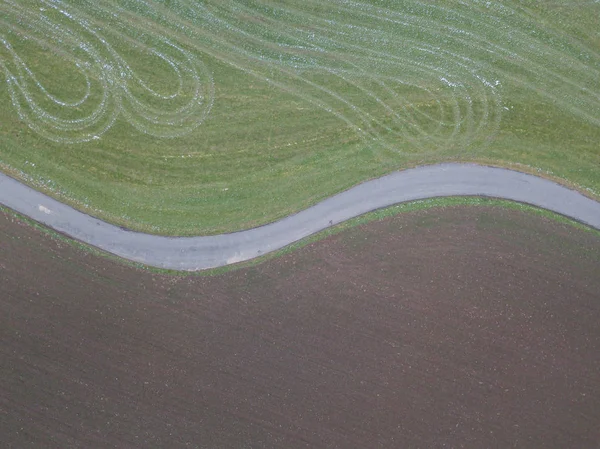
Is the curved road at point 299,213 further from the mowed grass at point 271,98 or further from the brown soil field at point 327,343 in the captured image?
the brown soil field at point 327,343

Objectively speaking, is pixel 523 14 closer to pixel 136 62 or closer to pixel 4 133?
pixel 136 62

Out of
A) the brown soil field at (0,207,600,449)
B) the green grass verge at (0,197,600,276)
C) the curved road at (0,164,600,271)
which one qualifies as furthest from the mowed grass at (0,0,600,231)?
the brown soil field at (0,207,600,449)

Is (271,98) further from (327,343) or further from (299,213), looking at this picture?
(327,343)

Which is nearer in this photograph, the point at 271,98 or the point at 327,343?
the point at 327,343

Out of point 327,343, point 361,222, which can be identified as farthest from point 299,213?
point 327,343

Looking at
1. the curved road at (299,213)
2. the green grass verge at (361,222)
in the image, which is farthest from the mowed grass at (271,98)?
the green grass verge at (361,222)
